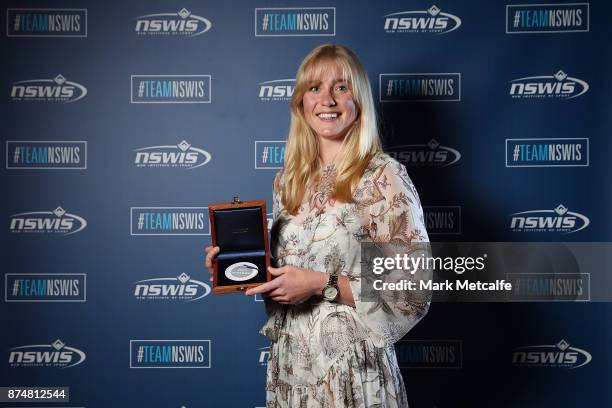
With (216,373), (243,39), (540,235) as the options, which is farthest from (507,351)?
(243,39)

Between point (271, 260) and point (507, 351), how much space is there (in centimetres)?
155

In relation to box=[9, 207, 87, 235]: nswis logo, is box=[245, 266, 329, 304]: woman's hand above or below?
below

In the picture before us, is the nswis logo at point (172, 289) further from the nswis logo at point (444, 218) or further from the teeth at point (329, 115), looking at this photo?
the teeth at point (329, 115)

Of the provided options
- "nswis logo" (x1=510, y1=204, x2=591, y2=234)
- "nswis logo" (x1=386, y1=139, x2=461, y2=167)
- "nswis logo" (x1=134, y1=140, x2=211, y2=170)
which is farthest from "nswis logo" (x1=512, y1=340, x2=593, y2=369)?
"nswis logo" (x1=134, y1=140, x2=211, y2=170)

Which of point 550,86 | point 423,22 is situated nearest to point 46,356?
point 423,22

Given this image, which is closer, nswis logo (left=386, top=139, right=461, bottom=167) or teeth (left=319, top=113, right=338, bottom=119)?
teeth (left=319, top=113, right=338, bottom=119)

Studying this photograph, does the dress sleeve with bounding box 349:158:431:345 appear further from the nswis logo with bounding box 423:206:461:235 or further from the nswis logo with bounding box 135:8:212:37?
the nswis logo with bounding box 135:8:212:37

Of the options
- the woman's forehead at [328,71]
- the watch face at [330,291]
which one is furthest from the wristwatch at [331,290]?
the woman's forehead at [328,71]

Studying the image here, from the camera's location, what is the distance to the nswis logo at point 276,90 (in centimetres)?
305

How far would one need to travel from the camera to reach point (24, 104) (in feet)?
10.3

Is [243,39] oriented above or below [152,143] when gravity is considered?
above

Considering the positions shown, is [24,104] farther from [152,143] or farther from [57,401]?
[57,401]

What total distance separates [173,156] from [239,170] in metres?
0.34

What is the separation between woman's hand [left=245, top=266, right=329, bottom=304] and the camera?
1780mm
